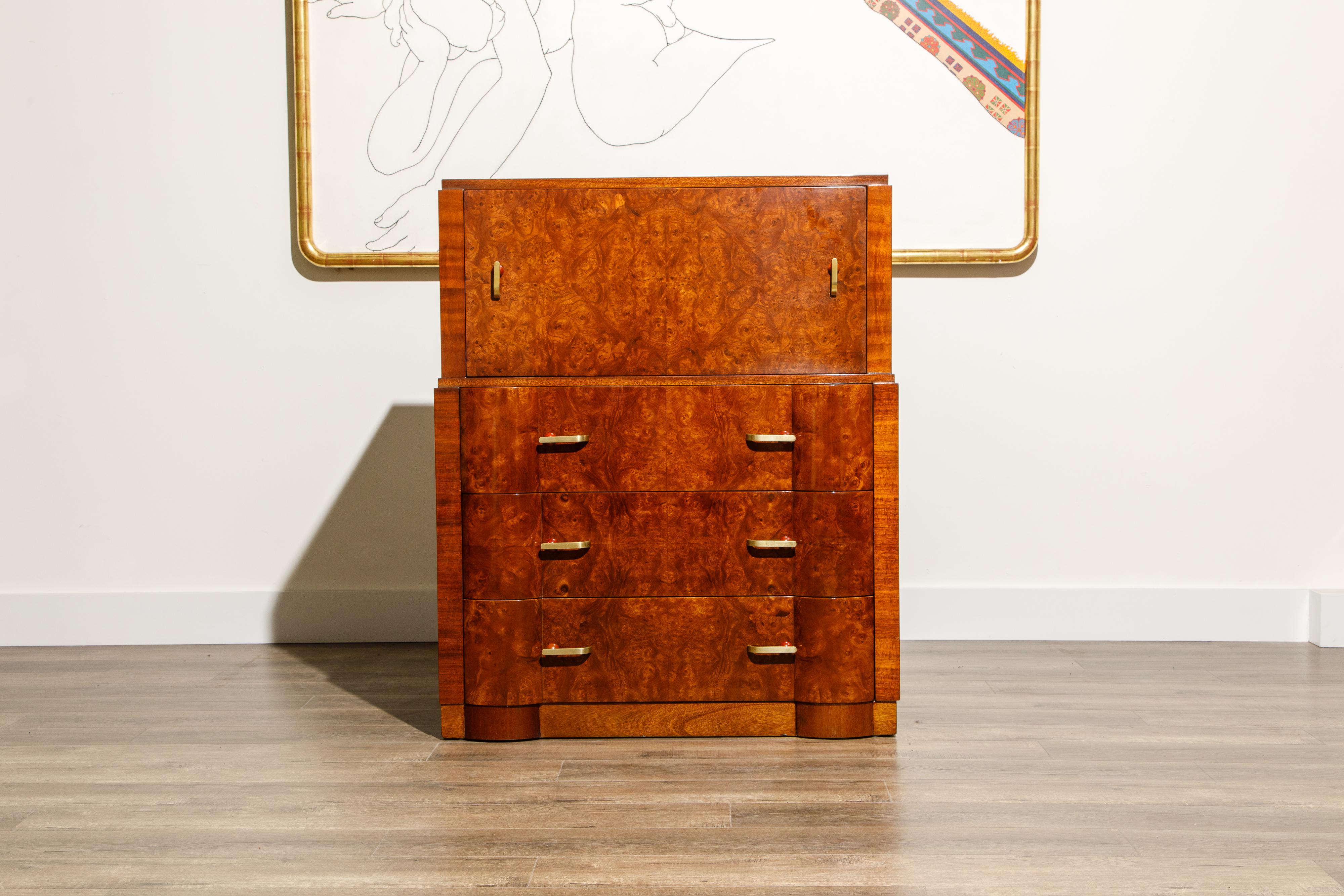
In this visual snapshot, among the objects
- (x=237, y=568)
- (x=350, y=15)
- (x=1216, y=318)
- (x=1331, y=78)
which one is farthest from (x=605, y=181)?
(x=1331, y=78)

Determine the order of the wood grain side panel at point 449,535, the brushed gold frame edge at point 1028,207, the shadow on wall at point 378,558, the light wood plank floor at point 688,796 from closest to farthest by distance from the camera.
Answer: the light wood plank floor at point 688,796 → the wood grain side panel at point 449,535 → the brushed gold frame edge at point 1028,207 → the shadow on wall at point 378,558

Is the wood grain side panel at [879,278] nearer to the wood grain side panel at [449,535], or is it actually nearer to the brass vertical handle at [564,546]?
the brass vertical handle at [564,546]

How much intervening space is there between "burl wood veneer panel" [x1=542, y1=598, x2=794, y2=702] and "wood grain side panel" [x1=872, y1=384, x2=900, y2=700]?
15 cm

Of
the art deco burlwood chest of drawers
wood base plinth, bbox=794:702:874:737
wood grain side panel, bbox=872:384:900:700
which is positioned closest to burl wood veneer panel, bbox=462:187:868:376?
the art deco burlwood chest of drawers

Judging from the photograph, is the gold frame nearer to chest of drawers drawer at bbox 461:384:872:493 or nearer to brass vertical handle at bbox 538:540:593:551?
chest of drawers drawer at bbox 461:384:872:493

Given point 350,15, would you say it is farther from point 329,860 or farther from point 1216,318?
point 1216,318

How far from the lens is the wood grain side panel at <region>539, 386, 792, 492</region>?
1528 mm

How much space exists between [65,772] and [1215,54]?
2697mm

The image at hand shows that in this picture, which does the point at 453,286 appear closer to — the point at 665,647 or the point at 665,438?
the point at 665,438

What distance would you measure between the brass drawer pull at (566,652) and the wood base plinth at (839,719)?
1.22ft

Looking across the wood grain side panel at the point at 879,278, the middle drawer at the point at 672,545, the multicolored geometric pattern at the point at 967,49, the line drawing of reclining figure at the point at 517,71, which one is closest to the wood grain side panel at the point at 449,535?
the middle drawer at the point at 672,545

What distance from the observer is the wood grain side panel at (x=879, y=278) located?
1525mm

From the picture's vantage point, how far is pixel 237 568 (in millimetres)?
2236

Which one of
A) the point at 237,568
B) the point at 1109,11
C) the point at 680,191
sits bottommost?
the point at 237,568
